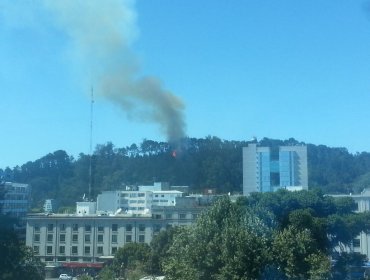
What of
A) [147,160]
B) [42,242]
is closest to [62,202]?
[147,160]

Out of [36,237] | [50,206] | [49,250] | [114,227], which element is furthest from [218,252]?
[50,206]

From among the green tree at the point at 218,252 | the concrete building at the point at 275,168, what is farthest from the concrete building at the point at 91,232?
the green tree at the point at 218,252

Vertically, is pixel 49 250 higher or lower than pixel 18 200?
lower

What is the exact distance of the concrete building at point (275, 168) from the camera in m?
37.4

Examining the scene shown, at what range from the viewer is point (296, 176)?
123ft

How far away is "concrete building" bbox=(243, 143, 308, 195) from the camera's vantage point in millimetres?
37438

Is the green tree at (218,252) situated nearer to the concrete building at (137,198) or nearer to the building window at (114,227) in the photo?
the building window at (114,227)

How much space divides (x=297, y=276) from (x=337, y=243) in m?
10.3

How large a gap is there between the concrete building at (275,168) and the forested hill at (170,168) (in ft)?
17.2

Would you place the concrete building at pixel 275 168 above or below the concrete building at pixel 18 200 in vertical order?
above

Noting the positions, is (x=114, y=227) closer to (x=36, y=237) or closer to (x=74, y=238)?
(x=74, y=238)

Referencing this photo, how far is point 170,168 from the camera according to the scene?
4722 cm

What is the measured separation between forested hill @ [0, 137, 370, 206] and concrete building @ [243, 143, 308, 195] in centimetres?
523

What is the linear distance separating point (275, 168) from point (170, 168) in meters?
11.7
